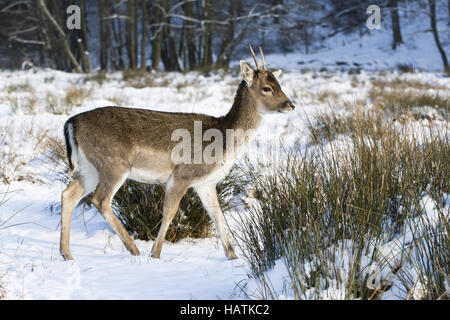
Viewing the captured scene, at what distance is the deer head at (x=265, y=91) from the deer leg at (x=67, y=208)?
195 centimetres

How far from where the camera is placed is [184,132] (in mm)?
4477

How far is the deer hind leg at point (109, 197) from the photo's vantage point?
4.13 m

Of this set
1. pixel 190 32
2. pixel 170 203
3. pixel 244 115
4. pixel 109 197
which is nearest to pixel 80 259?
pixel 109 197

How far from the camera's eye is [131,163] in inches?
167

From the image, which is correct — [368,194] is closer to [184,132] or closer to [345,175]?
[345,175]

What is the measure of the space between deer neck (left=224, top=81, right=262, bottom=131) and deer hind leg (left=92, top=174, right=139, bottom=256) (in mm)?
1237

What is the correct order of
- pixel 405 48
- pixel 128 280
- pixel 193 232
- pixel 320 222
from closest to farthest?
pixel 320 222, pixel 128 280, pixel 193 232, pixel 405 48

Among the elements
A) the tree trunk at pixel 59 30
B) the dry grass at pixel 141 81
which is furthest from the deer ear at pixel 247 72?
the tree trunk at pixel 59 30

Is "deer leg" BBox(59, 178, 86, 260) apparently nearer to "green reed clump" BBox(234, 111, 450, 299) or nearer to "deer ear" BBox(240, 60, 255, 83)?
"green reed clump" BBox(234, 111, 450, 299)

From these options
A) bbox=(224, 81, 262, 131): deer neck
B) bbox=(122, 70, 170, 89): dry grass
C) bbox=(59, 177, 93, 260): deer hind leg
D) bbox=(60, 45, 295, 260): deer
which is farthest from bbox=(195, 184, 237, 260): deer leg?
bbox=(122, 70, 170, 89): dry grass

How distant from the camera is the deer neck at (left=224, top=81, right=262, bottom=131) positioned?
15.3ft

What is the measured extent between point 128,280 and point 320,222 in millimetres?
1553
